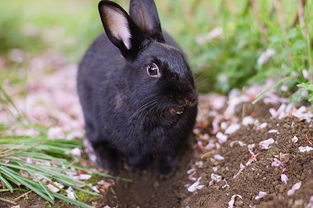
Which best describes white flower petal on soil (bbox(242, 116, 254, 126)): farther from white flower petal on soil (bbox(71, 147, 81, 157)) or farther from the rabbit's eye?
white flower petal on soil (bbox(71, 147, 81, 157))

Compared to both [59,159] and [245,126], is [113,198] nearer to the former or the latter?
[59,159]

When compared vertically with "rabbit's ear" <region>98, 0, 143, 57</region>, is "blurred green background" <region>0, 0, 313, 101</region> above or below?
below

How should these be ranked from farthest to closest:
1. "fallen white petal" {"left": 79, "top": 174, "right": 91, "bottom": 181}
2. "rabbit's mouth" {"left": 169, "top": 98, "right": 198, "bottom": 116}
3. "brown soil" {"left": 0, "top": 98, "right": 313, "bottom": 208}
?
"fallen white petal" {"left": 79, "top": 174, "right": 91, "bottom": 181}, "rabbit's mouth" {"left": 169, "top": 98, "right": 198, "bottom": 116}, "brown soil" {"left": 0, "top": 98, "right": 313, "bottom": 208}

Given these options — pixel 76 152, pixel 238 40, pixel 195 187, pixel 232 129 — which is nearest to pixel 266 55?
pixel 238 40

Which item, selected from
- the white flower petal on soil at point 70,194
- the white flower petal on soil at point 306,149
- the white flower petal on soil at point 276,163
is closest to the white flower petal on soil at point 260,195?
the white flower petal on soil at point 276,163

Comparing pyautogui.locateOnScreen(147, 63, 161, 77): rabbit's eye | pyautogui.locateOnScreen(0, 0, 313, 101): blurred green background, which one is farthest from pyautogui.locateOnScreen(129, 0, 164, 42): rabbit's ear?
pyautogui.locateOnScreen(0, 0, 313, 101): blurred green background

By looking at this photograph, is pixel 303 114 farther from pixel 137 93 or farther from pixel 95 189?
pixel 95 189

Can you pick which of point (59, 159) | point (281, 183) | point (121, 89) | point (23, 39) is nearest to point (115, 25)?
point (121, 89)

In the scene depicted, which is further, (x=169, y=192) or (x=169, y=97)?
(x=169, y=192)
